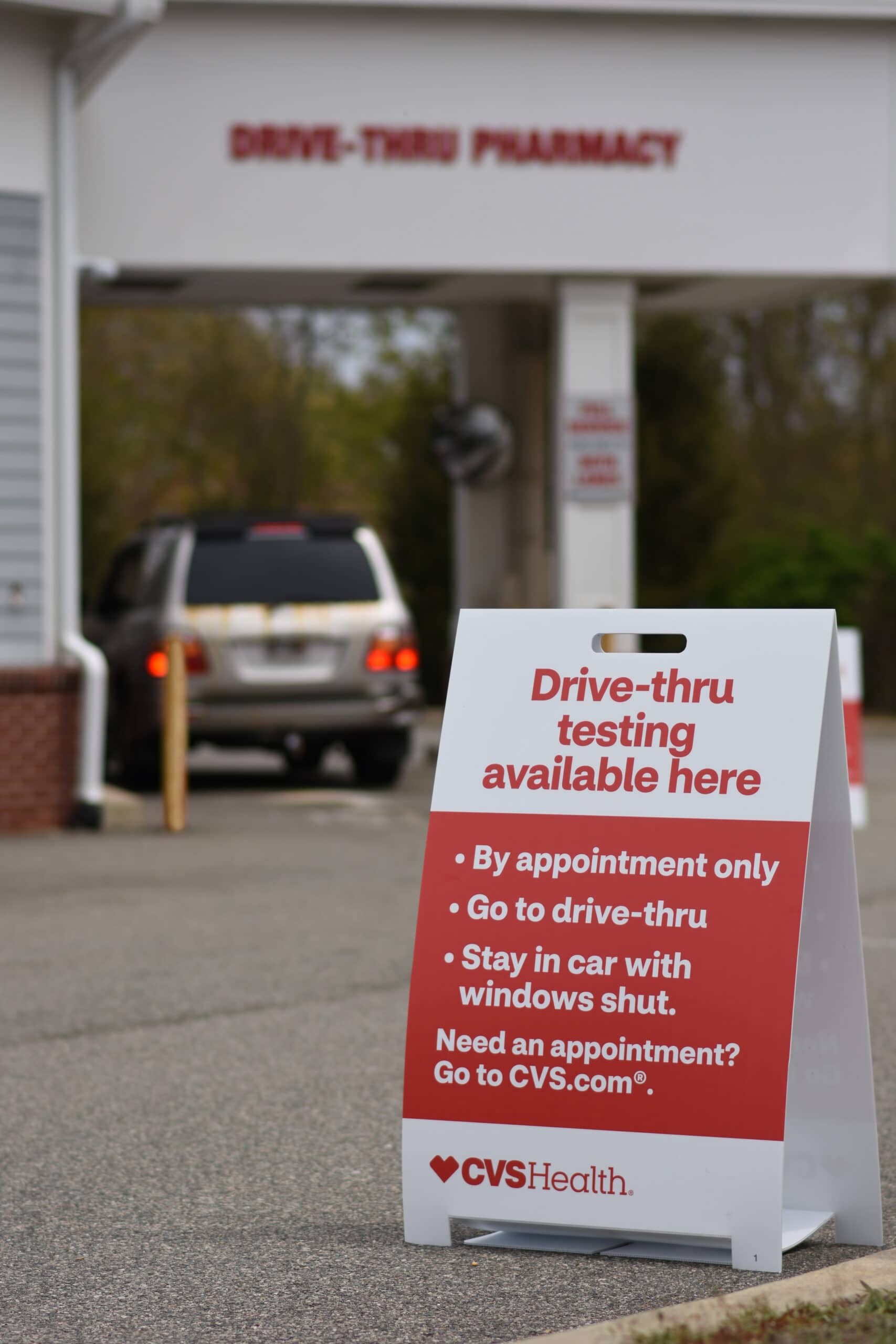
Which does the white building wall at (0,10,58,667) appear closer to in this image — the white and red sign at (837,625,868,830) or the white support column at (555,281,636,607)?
the white and red sign at (837,625,868,830)

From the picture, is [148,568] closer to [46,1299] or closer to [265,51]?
[265,51]

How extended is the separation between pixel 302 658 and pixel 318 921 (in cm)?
548

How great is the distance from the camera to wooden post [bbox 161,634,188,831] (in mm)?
13227

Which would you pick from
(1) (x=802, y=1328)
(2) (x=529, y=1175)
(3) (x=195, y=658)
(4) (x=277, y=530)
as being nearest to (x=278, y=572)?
(4) (x=277, y=530)

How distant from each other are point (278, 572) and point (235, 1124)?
9617mm

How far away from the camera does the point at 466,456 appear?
19.6m

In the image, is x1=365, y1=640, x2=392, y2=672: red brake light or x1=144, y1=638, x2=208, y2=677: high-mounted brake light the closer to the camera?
x1=144, y1=638, x2=208, y2=677: high-mounted brake light

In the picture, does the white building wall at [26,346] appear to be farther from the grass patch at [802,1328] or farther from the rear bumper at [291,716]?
the grass patch at [802,1328]

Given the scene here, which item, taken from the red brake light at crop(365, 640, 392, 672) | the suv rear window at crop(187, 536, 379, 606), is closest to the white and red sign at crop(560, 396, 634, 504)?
the suv rear window at crop(187, 536, 379, 606)

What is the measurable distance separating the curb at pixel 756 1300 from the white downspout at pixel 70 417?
9321 millimetres

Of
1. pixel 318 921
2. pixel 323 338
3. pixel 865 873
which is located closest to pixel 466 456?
pixel 865 873

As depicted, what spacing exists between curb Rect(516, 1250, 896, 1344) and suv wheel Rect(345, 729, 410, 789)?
11379 mm

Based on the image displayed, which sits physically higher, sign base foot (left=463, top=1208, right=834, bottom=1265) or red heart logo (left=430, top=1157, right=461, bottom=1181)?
red heart logo (left=430, top=1157, right=461, bottom=1181)

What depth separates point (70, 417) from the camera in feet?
43.7
